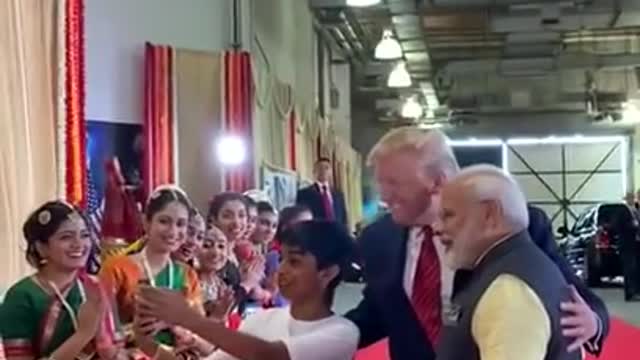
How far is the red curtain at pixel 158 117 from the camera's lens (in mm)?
6898

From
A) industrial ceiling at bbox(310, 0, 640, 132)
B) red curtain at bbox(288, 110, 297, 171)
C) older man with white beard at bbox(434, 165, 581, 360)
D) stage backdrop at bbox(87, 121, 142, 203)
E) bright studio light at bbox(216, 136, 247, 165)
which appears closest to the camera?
older man with white beard at bbox(434, 165, 581, 360)

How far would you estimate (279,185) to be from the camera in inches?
390

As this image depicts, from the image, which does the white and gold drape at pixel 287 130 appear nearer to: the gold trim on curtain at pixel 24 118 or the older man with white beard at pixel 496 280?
the gold trim on curtain at pixel 24 118

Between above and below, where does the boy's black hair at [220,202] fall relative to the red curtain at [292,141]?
below

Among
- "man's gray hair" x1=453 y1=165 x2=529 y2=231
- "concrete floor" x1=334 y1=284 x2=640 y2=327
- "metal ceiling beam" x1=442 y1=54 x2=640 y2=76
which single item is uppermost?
"metal ceiling beam" x1=442 y1=54 x2=640 y2=76

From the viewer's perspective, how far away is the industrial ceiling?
47.7 feet

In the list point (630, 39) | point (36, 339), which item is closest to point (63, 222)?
point (36, 339)

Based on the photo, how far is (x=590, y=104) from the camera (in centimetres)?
2197

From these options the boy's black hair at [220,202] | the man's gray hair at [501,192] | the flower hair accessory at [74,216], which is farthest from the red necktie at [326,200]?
the man's gray hair at [501,192]

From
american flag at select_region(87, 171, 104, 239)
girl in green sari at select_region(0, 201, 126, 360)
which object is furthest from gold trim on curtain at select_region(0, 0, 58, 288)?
girl in green sari at select_region(0, 201, 126, 360)

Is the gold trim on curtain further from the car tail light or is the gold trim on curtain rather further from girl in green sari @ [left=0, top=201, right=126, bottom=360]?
the car tail light

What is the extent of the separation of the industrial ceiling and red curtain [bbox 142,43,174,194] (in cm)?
582

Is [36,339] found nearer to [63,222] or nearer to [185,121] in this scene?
[63,222]

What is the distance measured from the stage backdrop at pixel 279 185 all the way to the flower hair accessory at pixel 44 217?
5520mm
